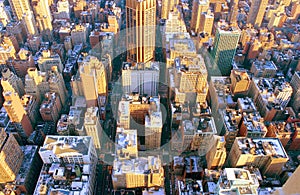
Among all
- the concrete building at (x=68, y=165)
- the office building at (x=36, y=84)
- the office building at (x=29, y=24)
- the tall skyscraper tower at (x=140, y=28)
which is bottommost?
the concrete building at (x=68, y=165)

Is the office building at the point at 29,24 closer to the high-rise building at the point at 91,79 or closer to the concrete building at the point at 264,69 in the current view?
the high-rise building at the point at 91,79

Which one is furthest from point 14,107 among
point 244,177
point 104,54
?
point 244,177

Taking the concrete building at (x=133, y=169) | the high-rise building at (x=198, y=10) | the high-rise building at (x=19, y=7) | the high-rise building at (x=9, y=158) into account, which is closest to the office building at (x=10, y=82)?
the high-rise building at (x=9, y=158)

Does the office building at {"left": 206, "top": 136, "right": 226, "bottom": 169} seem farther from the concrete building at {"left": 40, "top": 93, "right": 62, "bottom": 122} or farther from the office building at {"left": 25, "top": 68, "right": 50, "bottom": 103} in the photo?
the office building at {"left": 25, "top": 68, "right": 50, "bottom": 103}

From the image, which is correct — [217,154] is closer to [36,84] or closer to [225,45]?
[225,45]

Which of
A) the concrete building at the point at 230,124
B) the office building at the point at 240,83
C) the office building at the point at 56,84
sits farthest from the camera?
the office building at the point at 240,83

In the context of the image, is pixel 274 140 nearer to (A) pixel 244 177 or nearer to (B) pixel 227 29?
(A) pixel 244 177
